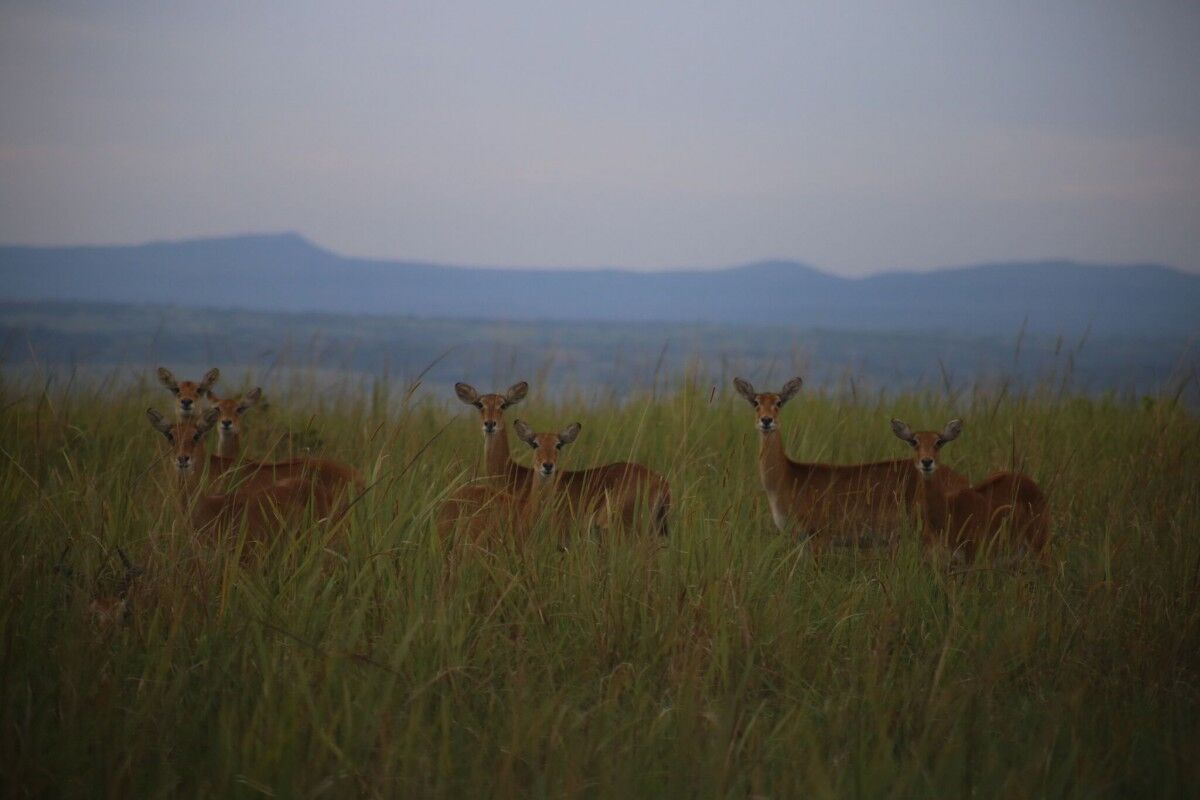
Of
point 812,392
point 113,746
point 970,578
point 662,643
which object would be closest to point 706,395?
point 812,392

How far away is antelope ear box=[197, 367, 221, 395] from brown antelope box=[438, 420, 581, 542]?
2.04m

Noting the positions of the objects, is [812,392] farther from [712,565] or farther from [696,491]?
[712,565]

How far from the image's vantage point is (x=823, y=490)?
23.2 ft

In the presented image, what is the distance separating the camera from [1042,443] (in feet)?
27.2

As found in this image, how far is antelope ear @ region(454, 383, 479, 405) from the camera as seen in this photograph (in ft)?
25.3

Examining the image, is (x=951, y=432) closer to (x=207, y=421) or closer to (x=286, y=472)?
(x=286, y=472)

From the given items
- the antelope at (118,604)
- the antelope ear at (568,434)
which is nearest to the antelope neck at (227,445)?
the antelope ear at (568,434)

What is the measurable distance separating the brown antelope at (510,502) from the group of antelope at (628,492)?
11 mm

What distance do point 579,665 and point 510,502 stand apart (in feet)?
4.07

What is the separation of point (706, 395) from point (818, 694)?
5671 millimetres

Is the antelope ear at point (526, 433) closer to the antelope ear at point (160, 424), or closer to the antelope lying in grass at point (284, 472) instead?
the antelope lying in grass at point (284, 472)

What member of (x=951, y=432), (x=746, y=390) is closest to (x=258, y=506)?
(x=746, y=390)

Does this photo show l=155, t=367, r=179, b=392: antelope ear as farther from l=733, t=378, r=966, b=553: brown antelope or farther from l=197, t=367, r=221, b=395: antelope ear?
l=733, t=378, r=966, b=553: brown antelope

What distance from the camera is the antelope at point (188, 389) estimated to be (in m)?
7.82
